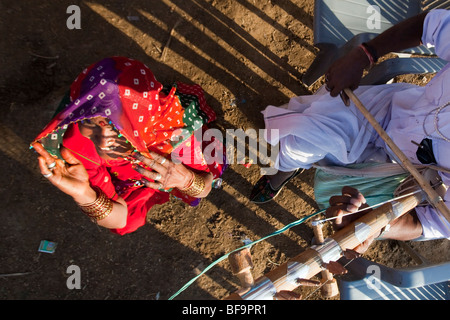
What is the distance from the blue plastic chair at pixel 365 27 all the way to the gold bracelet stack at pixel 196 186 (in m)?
1.33

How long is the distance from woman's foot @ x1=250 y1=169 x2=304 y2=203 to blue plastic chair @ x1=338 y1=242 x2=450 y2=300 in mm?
803

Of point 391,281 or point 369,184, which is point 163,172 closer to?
point 369,184

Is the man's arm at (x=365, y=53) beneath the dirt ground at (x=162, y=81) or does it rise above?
above

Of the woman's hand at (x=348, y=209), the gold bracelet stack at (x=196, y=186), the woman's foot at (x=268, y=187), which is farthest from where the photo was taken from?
the woman's foot at (x=268, y=187)

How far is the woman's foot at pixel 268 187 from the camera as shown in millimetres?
2617

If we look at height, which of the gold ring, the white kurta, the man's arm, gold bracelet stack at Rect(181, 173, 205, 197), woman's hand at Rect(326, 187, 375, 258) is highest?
the man's arm

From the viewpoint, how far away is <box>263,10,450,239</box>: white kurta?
1523 mm

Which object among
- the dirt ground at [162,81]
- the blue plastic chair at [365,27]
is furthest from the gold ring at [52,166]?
the blue plastic chair at [365,27]

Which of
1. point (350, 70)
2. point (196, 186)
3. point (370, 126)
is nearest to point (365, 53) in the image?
point (350, 70)

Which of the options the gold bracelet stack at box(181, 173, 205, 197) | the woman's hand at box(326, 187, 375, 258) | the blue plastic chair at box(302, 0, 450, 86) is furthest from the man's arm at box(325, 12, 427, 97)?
the gold bracelet stack at box(181, 173, 205, 197)

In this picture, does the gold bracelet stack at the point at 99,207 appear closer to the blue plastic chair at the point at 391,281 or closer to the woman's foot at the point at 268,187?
the woman's foot at the point at 268,187

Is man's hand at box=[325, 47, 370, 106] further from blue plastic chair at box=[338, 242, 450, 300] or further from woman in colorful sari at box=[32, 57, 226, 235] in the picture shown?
blue plastic chair at box=[338, 242, 450, 300]

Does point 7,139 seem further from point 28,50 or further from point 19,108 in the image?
point 28,50

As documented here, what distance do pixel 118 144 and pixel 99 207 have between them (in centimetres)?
37
